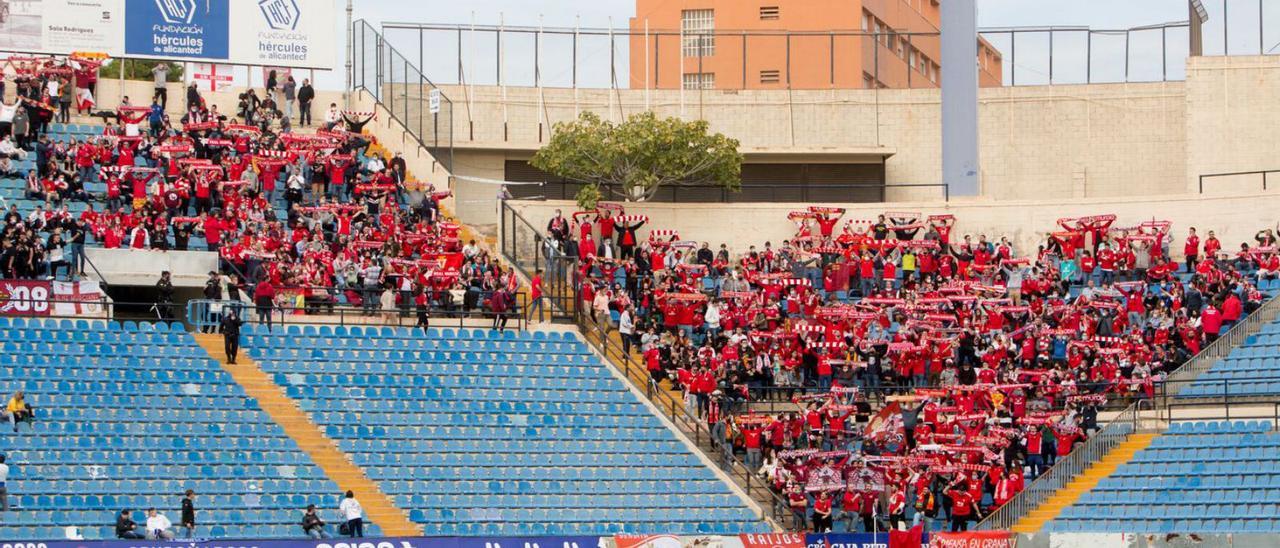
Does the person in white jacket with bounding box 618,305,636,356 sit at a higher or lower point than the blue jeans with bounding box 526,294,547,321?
lower

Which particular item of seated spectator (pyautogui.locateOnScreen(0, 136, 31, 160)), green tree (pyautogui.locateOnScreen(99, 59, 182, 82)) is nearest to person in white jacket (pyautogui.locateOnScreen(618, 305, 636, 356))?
seated spectator (pyautogui.locateOnScreen(0, 136, 31, 160))

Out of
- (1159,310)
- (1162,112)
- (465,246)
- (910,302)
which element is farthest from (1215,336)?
(465,246)

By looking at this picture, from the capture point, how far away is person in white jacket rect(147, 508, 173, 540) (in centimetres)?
3197

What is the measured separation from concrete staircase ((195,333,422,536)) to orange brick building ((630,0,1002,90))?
1659cm

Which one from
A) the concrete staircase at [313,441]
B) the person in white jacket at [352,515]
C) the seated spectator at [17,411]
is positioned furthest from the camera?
the concrete staircase at [313,441]

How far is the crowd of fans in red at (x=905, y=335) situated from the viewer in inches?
1518

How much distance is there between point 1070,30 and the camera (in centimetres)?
5512

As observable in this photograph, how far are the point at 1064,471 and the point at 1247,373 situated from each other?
5452 mm

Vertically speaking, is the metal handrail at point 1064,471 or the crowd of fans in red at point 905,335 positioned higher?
the crowd of fans in red at point 905,335

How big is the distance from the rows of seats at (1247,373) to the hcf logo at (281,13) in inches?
954

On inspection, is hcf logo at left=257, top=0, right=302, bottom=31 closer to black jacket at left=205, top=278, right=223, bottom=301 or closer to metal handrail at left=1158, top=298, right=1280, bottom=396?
black jacket at left=205, top=278, right=223, bottom=301

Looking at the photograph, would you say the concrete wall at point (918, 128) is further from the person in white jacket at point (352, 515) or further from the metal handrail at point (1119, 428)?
the person in white jacket at point (352, 515)

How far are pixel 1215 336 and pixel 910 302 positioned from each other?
6425 millimetres

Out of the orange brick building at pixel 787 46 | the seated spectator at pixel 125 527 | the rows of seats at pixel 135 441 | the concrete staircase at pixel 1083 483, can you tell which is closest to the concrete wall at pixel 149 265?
the rows of seats at pixel 135 441
